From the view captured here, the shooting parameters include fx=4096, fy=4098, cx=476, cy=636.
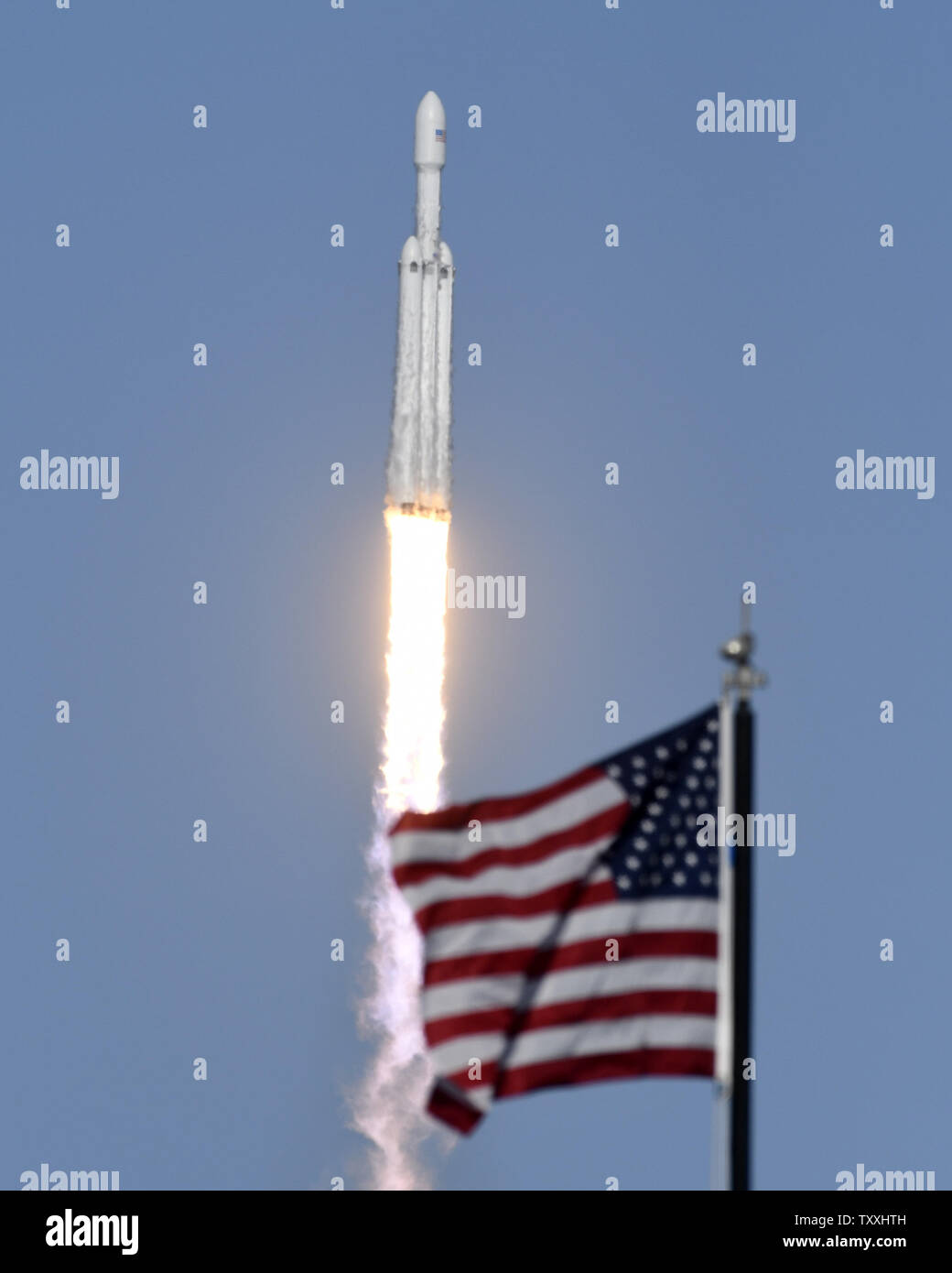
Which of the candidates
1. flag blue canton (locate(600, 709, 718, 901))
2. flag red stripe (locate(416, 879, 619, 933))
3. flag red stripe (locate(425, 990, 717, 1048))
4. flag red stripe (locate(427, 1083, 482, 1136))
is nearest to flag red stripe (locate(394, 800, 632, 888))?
flag blue canton (locate(600, 709, 718, 901))

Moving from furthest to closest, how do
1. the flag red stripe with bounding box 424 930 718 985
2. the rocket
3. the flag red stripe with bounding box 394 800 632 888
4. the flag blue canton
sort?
the rocket, the flag red stripe with bounding box 394 800 632 888, the flag red stripe with bounding box 424 930 718 985, the flag blue canton

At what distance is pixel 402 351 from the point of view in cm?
13062

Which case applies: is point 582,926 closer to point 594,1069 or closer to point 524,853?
point 524,853

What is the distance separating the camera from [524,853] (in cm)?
5356

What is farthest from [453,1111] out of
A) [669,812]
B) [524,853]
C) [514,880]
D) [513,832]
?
[669,812]

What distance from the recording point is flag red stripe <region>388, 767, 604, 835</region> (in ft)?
175

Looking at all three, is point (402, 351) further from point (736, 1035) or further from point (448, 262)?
point (736, 1035)

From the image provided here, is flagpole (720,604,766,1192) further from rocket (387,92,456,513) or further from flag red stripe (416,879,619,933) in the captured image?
rocket (387,92,456,513)

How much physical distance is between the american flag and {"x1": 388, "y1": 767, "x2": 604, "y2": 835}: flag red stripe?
0.06 ft

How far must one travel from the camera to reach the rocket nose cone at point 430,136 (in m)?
132

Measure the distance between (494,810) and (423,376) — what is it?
255 feet
